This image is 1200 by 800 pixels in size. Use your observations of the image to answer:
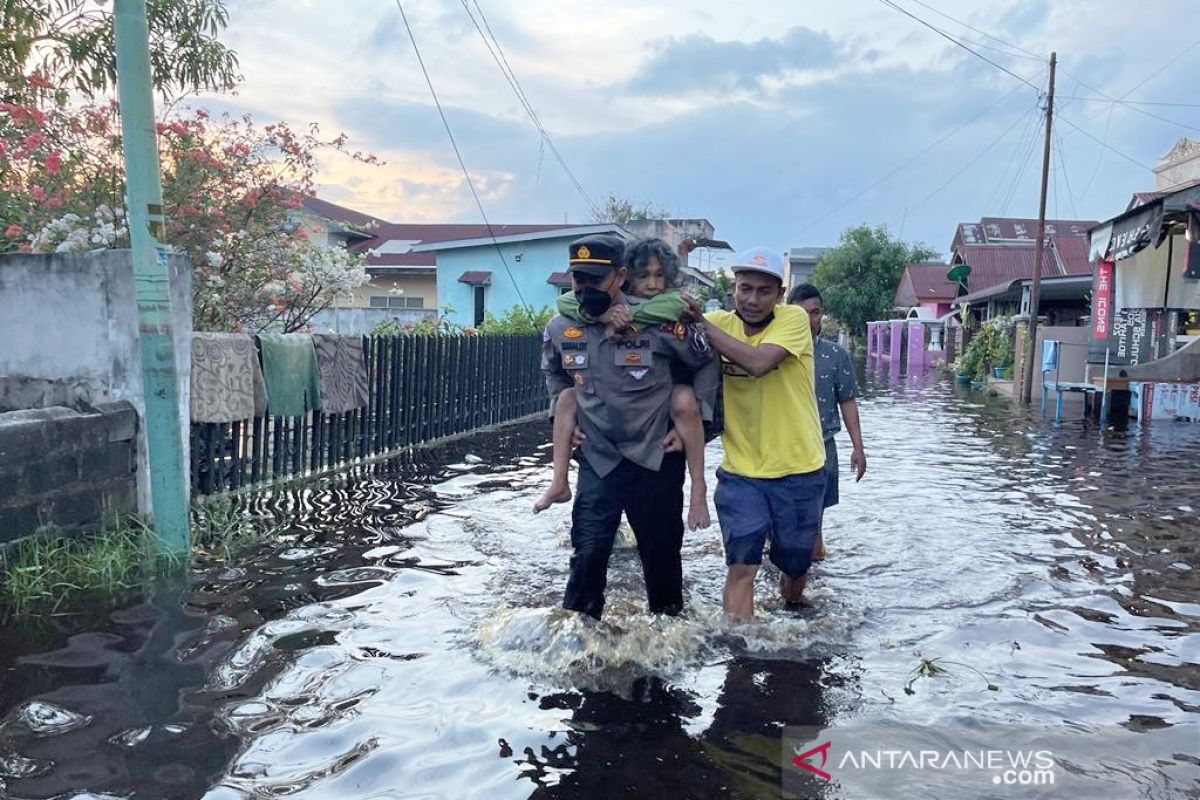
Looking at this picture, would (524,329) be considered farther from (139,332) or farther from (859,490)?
(139,332)

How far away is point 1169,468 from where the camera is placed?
1119 centimetres

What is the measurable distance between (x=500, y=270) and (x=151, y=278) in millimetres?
21506

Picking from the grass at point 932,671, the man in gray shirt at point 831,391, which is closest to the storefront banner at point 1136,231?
the man in gray shirt at point 831,391

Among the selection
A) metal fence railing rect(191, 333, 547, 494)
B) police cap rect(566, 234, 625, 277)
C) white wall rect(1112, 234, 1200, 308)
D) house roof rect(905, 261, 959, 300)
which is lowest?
metal fence railing rect(191, 333, 547, 494)

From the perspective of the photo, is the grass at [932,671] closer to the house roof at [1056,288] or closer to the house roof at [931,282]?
the house roof at [1056,288]

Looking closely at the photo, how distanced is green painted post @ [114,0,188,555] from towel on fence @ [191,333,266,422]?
1494 mm

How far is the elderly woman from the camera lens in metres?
4.33

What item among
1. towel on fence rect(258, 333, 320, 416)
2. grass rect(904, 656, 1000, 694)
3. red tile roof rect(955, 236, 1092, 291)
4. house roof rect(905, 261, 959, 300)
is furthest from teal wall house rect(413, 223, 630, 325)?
house roof rect(905, 261, 959, 300)

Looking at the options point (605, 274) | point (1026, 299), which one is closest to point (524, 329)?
point (605, 274)

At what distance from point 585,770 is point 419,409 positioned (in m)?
8.84

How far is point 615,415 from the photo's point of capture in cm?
443

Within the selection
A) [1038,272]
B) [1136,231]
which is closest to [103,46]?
[1136,231]

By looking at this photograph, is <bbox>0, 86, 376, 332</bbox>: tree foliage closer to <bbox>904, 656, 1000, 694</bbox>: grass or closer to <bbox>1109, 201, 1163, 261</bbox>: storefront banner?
<bbox>904, 656, 1000, 694</bbox>: grass

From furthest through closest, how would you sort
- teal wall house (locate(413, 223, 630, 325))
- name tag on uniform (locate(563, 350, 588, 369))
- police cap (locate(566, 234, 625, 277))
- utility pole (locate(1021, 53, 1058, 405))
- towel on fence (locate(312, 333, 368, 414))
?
teal wall house (locate(413, 223, 630, 325)) → utility pole (locate(1021, 53, 1058, 405)) → towel on fence (locate(312, 333, 368, 414)) → name tag on uniform (locate(563, 350, 588, 369)) → police cap (locate(566, 234, 625, 277))
